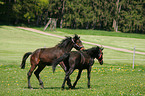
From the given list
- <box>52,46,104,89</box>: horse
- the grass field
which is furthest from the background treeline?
<box>52,46,104,89</box>: horse

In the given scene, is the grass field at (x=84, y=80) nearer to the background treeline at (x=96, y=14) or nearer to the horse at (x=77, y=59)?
the horse at (x=77, y=59)

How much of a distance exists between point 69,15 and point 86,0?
909 centimetres

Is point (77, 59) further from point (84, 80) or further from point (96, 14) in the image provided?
point (96, 14)

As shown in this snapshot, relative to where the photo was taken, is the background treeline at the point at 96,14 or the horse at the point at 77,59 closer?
the horse at the point at 77,59

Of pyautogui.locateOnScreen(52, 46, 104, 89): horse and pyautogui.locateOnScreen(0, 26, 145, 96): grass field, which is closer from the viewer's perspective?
pyautogui.locateOnScreen(0, 26, 145, 96): grass field

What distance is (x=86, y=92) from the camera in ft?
28.5

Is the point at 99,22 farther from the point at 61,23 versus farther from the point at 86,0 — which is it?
the point at 61,23

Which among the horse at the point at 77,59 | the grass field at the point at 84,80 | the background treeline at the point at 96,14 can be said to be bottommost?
the grass field at the point at 84,80

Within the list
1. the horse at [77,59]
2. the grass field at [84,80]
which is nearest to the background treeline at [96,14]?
the grass field at [84,80]

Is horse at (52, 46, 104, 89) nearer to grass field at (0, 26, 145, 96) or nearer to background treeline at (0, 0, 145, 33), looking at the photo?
grass field at (0, 26, 145, 96)

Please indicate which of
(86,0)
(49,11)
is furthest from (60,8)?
(86,0)

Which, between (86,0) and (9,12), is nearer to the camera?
(9,12)

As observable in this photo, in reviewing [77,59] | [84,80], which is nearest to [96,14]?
[84,80]

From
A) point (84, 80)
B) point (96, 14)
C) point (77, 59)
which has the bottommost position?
point (84, 80)
